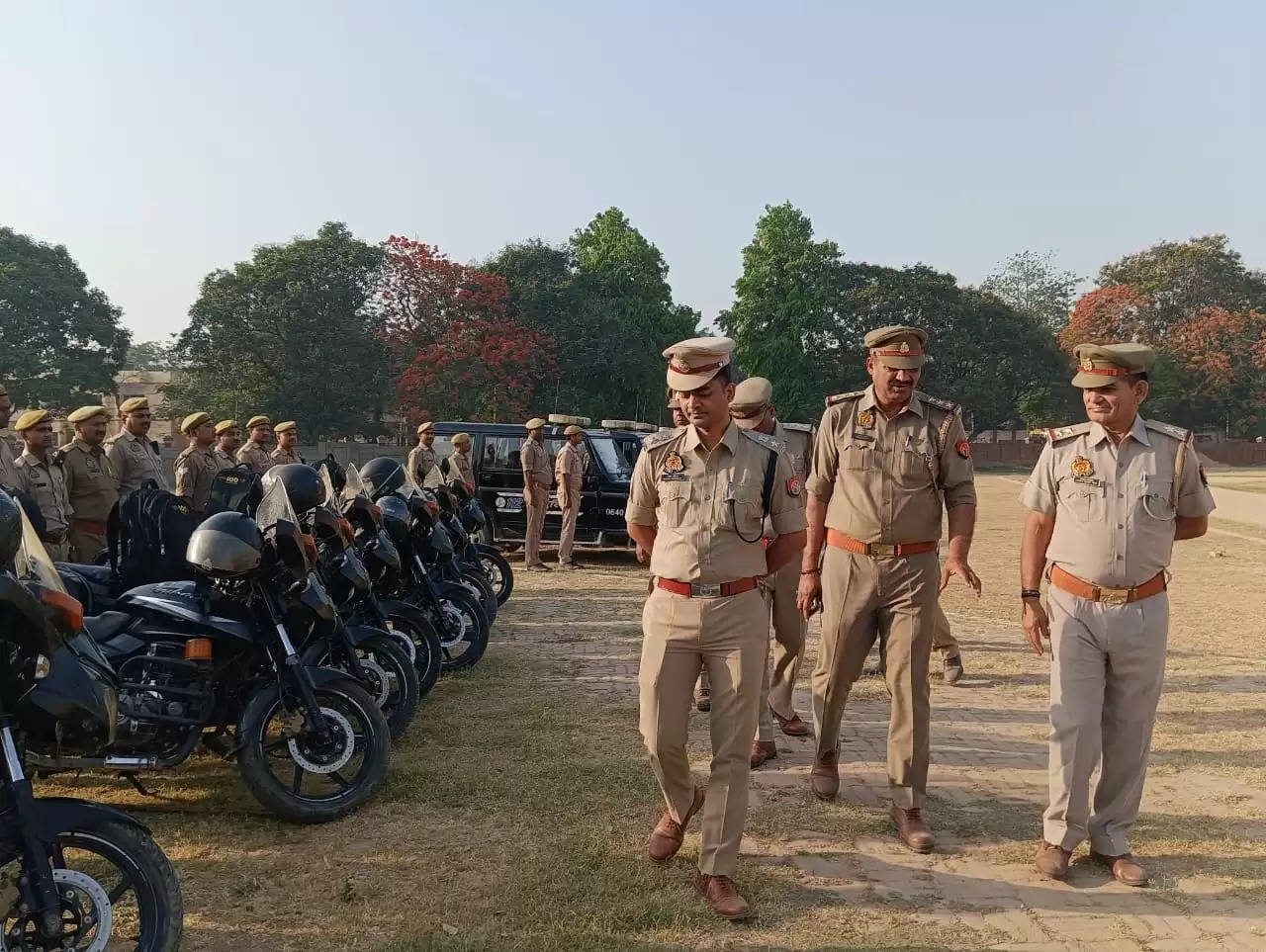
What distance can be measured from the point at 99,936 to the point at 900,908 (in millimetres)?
2433

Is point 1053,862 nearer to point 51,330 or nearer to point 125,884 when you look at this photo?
point 125,884

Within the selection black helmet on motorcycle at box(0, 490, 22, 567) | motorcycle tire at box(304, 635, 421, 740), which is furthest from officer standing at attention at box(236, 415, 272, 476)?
black helmet on motorcycle at box(0, 490, 22, 567)

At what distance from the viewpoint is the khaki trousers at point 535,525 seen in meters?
12.4

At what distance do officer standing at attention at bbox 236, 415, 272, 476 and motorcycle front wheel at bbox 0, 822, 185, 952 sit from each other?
7.78m

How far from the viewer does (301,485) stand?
508 cm

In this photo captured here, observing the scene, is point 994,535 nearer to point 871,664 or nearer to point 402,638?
point 871,664

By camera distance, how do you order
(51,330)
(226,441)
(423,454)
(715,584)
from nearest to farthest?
(715,584) → (226,441) → (423,454) → (51,330)

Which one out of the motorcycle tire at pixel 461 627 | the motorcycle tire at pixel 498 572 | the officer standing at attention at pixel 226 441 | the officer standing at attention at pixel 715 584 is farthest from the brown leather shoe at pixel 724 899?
the officer standing at attention at pixel 226 441

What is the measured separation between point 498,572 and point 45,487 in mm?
3733

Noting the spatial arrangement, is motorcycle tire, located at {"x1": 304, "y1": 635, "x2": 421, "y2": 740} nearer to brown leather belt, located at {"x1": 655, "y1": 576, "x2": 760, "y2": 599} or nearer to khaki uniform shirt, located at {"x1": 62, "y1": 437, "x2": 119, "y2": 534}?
brown leather belt, located at {"x1": 655, "y1": 576, "x2": 760, "y2": 599}

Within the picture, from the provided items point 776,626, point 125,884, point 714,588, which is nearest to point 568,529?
point 776,626

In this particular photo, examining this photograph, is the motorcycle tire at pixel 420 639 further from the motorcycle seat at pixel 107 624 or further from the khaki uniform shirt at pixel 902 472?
the khaki uniform shirt at pixel 902 472

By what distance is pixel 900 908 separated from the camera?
340 centimetres

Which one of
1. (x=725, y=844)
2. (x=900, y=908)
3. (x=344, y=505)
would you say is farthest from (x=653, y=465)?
(x=344, y=505)
